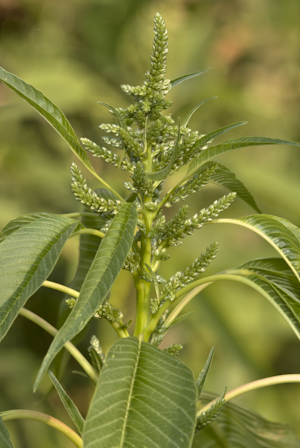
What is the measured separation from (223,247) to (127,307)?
0.53 metres

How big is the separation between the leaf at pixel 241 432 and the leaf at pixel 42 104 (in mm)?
375

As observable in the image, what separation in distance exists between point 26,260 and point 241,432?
40 cm

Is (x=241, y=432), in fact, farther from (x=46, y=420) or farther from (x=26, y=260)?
(x=26, y=260)

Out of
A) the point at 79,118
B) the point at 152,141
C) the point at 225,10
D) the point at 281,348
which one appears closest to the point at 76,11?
the point at 79,118

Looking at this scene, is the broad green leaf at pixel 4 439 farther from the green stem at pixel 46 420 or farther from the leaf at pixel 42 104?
the leaf at pixel 42 104

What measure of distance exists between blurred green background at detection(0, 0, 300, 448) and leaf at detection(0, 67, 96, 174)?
1.07 meters

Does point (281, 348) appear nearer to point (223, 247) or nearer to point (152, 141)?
point (223, 247)

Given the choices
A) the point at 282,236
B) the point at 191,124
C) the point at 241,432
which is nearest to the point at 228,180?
the point at 282,236

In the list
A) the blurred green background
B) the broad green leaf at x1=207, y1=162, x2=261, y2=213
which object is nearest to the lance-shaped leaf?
the broad green leaf at x1=207, y1=162, x2=261, y2=213

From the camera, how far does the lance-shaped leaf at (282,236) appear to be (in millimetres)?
338

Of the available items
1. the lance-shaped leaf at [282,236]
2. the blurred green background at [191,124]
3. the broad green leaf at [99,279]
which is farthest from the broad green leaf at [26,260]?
the blurred green background at [191,124]

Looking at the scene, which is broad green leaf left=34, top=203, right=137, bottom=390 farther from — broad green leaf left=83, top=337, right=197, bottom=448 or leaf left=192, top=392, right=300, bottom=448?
leaf left=192, top=392, right=300, bottom=448

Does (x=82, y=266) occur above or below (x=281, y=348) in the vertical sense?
below

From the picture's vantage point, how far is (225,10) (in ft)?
7.41
